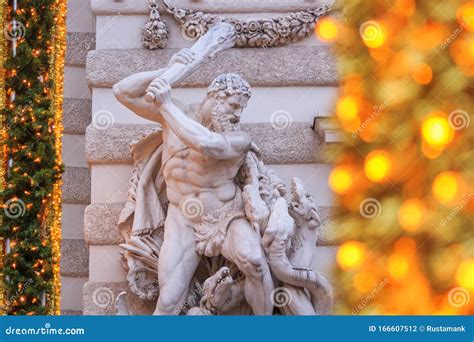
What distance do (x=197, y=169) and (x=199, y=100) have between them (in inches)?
38.5

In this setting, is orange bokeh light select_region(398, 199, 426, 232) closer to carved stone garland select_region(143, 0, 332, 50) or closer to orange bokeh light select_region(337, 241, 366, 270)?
orange bokeh light select_region(337, 241, 366, 270)

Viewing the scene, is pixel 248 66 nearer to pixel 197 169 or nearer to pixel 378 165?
pixel 197 169

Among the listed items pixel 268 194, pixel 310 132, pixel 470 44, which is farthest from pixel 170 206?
pixel 470 44

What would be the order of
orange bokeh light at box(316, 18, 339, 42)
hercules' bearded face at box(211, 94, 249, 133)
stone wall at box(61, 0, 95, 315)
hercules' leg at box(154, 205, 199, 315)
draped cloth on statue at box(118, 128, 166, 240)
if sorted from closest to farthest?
hercules' leg at box(154, 205, 199, 315)
hercules' bearded face at box(211, 94, 249, 133)
draped cloth on statue at box(118, 128, 166, 240)
orange bokeh light at box(316, 18, 339, 42)
stone wall at box(61, 0, 95, 315)

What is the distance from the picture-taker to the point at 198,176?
24.6ft

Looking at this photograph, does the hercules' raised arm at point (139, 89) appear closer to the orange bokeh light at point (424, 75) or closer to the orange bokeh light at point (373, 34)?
the orange bokeh light at point (373, 34)

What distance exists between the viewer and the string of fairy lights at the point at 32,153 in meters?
8.45

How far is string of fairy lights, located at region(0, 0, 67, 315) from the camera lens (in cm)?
845

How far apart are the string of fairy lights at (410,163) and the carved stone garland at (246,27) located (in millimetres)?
4377

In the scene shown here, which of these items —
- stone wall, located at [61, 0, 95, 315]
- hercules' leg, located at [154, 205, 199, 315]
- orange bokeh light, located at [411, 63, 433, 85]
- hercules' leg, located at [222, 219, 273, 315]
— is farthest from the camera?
stone wall, located at [61, 0, 95, 315]

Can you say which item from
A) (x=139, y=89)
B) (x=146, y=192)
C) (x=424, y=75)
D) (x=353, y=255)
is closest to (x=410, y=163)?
(x=424, y=75)

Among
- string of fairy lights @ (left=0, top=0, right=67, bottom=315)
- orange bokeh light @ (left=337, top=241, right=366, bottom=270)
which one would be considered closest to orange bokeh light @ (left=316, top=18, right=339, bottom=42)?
string of fairy lights @ (left=0, top=0, right=67, bottom=315)

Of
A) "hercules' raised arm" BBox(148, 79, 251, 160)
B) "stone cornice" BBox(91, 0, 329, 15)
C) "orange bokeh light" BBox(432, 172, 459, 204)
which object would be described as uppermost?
"stone cornice" BBox(91, 0, 329, 15)

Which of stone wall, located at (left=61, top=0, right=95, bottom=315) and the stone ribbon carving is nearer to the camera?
the stone ribbon carving
